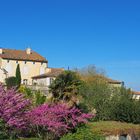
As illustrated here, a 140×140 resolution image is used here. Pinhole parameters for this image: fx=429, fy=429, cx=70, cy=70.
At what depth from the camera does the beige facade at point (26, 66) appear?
3654 inches

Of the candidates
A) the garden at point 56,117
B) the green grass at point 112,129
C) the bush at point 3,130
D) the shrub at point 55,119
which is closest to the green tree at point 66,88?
the garden at point 56,117

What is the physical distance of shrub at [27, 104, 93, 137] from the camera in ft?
86.6

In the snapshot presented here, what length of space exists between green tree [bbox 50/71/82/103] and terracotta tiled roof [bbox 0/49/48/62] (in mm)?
57379

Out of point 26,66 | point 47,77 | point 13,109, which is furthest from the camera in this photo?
point 26,66

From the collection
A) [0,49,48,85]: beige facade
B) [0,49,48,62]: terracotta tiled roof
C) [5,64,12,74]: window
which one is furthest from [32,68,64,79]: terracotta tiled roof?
[5,64,12,74]: window

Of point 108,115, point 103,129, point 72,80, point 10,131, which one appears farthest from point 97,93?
point 10,131

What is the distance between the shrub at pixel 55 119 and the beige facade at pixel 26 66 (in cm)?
6499

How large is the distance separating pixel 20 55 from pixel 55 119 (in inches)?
2796

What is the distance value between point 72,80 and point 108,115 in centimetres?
854

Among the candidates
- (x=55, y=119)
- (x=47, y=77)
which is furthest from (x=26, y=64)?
(x=55, y=119)

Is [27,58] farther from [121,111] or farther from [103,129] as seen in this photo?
[103,129]

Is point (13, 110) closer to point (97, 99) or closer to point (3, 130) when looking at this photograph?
point (3, 130)

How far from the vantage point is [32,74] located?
97.4m

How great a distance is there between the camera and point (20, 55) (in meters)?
97.0
